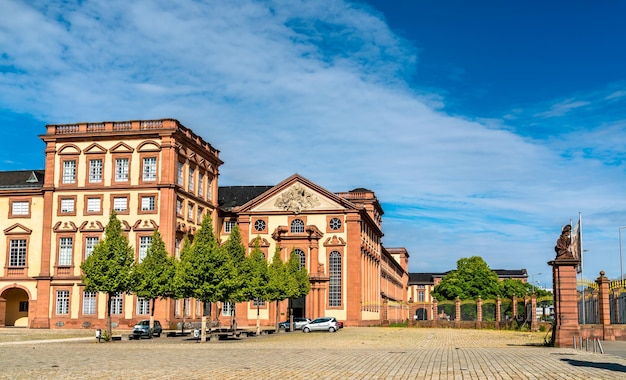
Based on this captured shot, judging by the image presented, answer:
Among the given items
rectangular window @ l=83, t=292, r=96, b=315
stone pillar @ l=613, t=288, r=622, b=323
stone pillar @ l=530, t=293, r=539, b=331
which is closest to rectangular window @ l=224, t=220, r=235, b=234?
rectangular window @ l=83, t=292, r=96, b=315

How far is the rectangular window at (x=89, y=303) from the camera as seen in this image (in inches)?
2697

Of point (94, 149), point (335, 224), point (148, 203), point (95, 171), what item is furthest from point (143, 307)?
point (335, 224)

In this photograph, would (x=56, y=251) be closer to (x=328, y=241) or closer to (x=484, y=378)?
(x=328, y=241)

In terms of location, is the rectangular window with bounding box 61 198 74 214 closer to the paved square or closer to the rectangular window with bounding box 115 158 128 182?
the rectangular window with bounding box 115 158 128 182

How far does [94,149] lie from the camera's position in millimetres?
70250

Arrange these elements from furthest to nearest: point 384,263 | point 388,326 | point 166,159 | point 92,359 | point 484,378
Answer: point 384,263, point 388,326, point 166,159, point 92,359, point 484,378

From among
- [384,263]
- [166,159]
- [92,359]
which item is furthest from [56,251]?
[384,263]

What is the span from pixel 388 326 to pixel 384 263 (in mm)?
31668

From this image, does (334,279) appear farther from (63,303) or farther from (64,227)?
(64,227)

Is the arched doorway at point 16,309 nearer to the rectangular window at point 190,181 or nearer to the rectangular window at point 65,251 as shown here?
the rectangular window at point 65,251

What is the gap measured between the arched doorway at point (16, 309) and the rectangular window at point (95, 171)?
1317 centimetres

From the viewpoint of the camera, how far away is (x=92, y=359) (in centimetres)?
2853

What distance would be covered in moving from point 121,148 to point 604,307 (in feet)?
145

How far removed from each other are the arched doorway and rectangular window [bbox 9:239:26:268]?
Result: 10.9 feet
